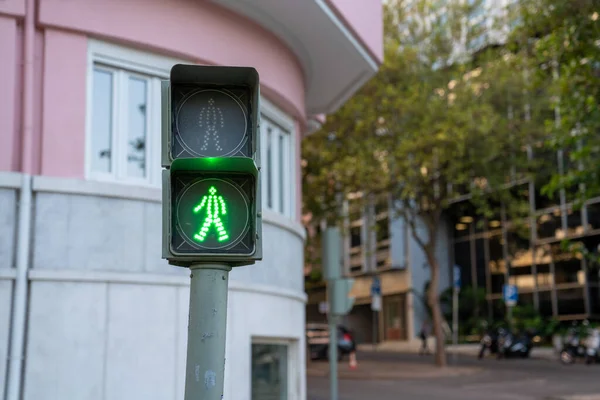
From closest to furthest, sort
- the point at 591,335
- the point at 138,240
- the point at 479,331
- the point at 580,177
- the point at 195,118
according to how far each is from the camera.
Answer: the point at 195,118
the point at 138,240
the point at 580,177
the point at 591,335
the point at 479,331

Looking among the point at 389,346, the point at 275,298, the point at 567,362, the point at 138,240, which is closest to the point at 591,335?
the point at 567,362

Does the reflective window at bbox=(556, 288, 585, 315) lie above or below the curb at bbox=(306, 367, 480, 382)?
above

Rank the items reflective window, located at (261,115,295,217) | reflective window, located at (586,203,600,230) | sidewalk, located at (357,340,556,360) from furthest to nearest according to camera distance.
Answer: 1. reflective window, located at (586,203,600,230)
2. sidewalk, located at (357,340,556,360)
3. reflective window, located at (261,115,295,217)

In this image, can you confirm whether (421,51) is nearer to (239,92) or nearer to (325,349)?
(325,349)

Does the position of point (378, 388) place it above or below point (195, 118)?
below

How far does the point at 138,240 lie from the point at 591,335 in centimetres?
2513

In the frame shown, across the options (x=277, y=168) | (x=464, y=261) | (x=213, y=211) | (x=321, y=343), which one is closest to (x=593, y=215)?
(x=464, y=261)

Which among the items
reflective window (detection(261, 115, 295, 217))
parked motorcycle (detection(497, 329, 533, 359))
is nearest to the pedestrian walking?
parked motorcycle (detection(497, 329, 533, 359))

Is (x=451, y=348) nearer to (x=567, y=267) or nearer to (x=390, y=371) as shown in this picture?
(x=567, y=267)

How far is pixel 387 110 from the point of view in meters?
25.9

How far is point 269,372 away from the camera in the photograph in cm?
1005

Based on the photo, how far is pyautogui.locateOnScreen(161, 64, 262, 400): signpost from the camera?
351cm

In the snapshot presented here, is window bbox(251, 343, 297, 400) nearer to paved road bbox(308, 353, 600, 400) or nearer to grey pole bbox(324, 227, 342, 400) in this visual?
grey pole bbox(324, 227, 342, 400)

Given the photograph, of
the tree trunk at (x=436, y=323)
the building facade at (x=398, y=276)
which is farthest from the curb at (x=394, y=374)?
the building facade at (x=398, y=276)
